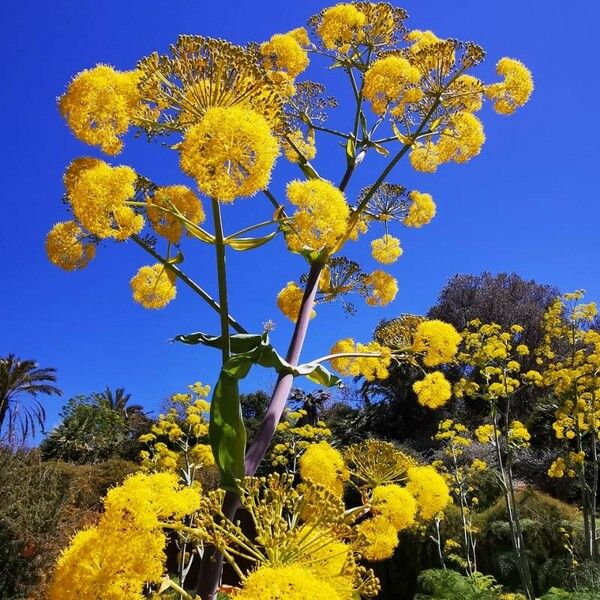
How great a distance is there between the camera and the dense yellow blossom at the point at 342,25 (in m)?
3.42

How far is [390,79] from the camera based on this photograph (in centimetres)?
309

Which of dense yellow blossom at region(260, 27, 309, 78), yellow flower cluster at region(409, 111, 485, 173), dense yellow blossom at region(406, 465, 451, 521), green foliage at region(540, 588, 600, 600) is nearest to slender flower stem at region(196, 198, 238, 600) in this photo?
dense yellow blossom at region(406, 465, 451, 521)

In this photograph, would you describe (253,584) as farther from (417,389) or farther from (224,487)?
(417,389)

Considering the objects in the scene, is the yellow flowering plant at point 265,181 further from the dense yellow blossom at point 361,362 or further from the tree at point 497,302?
the tree at point 497,302

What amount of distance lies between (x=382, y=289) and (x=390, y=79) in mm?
1247

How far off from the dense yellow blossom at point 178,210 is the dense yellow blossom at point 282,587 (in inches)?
60.5

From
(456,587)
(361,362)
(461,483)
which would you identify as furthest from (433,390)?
(461,483)

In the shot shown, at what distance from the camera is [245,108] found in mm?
2010

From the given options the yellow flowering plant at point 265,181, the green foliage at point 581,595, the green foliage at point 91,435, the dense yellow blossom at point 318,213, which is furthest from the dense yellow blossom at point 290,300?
the green foliage at point 91,435

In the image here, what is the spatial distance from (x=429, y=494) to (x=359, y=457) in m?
0.36

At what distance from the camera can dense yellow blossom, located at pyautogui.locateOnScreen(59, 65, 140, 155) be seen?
87.1 inches

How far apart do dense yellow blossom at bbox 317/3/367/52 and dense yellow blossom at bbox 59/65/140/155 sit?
156cm

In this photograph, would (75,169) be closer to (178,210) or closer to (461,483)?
(178,210)

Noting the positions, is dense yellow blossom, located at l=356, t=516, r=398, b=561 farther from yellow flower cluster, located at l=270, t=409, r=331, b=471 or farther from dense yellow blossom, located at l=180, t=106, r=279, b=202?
yellow flower cluster, located at l=270, t=409, r=331, b=471
